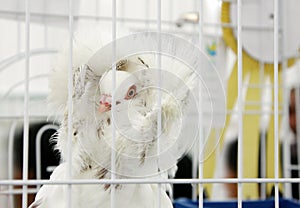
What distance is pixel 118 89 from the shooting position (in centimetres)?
97

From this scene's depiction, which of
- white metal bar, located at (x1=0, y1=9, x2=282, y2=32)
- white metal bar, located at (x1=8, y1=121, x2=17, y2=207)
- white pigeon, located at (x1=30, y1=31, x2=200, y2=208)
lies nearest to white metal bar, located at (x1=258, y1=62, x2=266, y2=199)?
white metal bar, located at (x1=0, y1=9, x2=282, y2=32)

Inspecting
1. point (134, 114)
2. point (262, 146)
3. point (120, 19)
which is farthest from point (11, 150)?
point (134, 114)

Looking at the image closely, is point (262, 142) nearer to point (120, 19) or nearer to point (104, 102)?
point (120, 19)

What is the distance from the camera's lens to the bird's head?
970 millimetres

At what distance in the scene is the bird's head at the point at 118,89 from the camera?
0.97 metres

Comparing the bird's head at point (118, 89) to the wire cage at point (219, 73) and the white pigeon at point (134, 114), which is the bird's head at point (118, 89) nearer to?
the white pigeon at point (134, 114)

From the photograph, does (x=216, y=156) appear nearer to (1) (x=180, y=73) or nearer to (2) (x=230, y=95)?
(2) (x=230, y=95)

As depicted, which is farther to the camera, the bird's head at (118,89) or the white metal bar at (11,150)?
the white metal bar at (11,150)

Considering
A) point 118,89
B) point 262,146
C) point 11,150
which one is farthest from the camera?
point 262,146

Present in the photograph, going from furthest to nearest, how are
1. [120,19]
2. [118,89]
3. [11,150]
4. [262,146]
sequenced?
[262,146] < [120,19] < [11,150] < [118,89]

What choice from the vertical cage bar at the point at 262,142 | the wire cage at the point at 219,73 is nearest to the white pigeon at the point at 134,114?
the wire cage at the point at 219,73

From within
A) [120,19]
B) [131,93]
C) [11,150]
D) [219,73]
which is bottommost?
[11,150]

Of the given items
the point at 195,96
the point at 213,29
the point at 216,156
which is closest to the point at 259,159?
the point at 216,156

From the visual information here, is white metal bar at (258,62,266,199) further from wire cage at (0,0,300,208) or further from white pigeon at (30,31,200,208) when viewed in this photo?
white pigeon at (30,31,200,208)
